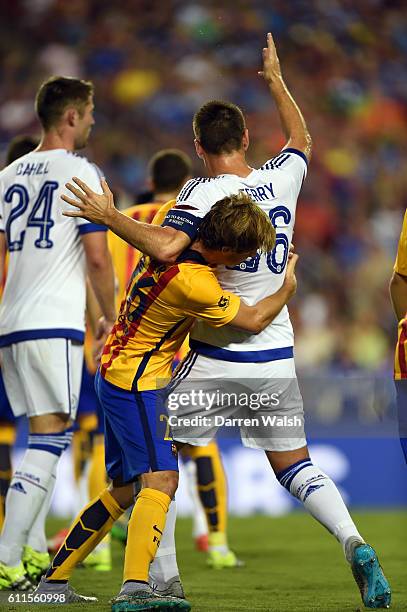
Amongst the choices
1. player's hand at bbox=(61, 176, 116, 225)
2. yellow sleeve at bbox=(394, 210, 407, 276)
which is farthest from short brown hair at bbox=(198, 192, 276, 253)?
yellow sleeve at bbox=(394, 210, 407, 276)

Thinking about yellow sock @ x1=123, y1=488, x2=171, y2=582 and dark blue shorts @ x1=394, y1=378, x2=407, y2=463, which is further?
dark blue shorts @ x1=394, y1=378, x2=407, y2=463

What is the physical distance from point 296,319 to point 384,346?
1.03m

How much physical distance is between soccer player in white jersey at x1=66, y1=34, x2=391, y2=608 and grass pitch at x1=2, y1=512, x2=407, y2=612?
0.53 meters

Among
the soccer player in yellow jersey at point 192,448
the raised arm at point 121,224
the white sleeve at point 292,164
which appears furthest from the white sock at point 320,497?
the soccer player in yellow jersey at point 192,448

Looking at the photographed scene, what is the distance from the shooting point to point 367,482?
9.87 meters

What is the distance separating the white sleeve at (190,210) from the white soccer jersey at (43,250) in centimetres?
100

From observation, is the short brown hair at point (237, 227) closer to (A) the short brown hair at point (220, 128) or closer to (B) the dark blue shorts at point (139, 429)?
(A) the short brown hair at point (220, 128)

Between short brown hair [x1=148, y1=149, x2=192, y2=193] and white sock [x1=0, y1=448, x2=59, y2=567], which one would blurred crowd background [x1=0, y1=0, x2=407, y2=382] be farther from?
white sock [x1=0, y1=448, x2=59, y2=567]

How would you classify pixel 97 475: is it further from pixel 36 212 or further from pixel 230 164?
pixel 230 164

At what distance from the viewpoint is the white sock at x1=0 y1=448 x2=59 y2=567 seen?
4949 mm

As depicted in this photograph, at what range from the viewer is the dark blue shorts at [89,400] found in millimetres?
6859

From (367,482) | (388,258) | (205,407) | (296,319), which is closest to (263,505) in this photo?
(367,482)

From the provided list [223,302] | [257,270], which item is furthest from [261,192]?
[223,302]

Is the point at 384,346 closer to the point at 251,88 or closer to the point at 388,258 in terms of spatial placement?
the point at 388,258
